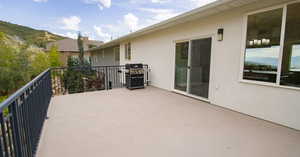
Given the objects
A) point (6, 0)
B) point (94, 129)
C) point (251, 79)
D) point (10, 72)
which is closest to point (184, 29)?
point (251, 79)

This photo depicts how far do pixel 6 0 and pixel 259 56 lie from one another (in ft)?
58.7

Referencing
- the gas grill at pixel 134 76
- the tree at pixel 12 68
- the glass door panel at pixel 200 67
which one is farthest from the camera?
the tree at pixel 12 68

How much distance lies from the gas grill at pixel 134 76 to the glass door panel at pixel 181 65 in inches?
59.6

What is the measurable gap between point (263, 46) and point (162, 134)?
2643mm

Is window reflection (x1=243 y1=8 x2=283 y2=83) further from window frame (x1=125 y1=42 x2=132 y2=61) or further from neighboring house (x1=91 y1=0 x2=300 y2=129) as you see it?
window frame (x1=125 y1=42 x2=132 y2=61)

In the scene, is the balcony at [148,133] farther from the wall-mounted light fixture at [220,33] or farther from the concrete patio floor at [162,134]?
the wall-mounted light fixture at [220,33]

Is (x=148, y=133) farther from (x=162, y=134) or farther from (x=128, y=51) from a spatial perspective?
(x=128, y=51)

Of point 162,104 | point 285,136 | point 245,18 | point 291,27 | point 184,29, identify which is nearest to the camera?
point 285,136

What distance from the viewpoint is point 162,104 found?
3891 mm

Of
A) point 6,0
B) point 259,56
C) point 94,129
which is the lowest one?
point 94,129

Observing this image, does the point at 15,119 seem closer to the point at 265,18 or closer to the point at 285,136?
the point at 285,136

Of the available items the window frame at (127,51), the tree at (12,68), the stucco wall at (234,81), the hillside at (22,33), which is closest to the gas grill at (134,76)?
the stucco wall at (234,81)

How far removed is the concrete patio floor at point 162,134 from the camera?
1.89m

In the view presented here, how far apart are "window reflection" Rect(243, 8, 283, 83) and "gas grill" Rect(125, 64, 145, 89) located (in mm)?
3682
